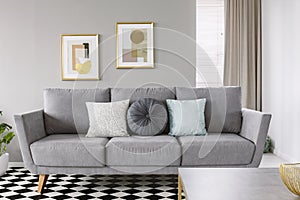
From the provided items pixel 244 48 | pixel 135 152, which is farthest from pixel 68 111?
pixel 244 48

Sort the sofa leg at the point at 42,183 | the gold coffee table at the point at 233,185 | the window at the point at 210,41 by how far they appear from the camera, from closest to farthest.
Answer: the gold coffee table at the point at 233,185 → the sofa leg at the point at 42,183 → the window at the point at 210,41

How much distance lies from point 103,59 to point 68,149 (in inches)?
70.1

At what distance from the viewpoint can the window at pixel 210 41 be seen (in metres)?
5.90

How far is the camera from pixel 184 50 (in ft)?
17.3

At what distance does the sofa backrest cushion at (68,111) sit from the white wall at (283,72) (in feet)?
7.00

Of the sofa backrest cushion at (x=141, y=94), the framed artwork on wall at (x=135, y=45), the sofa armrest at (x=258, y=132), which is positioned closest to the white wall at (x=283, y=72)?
the sofa armrest at (x=258, y=132)

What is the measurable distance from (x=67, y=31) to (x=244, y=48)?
95.1 inches

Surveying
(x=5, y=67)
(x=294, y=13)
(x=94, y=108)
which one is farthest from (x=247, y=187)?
(x=5, y=67)

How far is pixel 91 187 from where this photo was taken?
158 inches

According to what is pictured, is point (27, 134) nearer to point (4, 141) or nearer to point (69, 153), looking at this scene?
point (69, 153)

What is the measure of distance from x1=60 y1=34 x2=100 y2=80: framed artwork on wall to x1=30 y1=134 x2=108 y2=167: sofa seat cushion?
1617 mm

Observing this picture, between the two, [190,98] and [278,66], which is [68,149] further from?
[278,66]

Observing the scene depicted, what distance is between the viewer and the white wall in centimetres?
480

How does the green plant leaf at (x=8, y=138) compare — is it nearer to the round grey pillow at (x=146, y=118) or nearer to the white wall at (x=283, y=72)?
the round grey pillow at (x=146, y=118)
